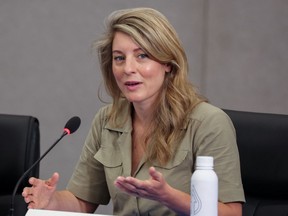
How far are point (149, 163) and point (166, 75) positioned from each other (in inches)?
12.8

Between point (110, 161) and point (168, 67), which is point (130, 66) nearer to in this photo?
point (168, 67)

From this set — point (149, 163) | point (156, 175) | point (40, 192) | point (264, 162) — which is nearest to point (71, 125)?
point (40, 192)

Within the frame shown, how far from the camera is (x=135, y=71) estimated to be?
6.99ft

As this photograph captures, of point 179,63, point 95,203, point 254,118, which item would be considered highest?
point 179,63

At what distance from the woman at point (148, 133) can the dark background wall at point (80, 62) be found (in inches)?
44.6

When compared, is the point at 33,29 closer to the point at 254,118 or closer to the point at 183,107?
the point at 183,107

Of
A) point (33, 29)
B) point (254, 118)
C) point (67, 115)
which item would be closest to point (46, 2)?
point (33, 29)

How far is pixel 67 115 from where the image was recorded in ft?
11.3

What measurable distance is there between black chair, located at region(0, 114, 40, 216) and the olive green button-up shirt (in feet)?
0.64

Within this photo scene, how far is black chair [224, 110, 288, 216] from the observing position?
203 centimetres

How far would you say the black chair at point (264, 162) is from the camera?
6.64ft

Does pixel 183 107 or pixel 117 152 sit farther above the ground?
pixel 183 107

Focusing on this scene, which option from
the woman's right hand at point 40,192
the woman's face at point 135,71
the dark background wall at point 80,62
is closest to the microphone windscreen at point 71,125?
the woman's right hand at point 40,192

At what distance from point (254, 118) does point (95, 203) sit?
0.67 metres
